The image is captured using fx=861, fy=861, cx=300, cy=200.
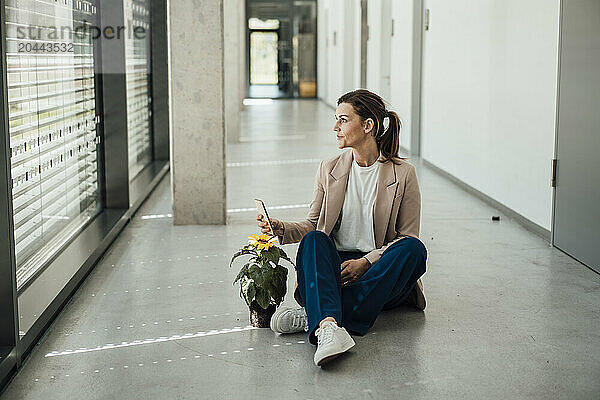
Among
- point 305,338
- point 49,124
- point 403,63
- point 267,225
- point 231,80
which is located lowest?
point 305,338

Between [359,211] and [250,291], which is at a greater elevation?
[359,211]

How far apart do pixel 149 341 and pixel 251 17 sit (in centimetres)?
2427

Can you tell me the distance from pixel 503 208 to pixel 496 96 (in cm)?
103

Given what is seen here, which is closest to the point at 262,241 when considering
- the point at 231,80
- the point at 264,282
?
the point at 264,282

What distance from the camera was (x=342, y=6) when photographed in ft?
68.2

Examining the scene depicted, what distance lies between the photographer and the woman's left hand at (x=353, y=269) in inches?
158

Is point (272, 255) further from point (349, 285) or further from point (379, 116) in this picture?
point (379, 116)

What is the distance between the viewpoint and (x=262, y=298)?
403 cm

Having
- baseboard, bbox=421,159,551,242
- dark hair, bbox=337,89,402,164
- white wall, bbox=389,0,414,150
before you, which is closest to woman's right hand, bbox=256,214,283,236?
dark hair, bbox=337,89,402,164

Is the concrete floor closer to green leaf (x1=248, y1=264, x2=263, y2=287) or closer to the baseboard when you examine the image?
the baseboard

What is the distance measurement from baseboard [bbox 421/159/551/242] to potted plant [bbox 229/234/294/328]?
278 cm

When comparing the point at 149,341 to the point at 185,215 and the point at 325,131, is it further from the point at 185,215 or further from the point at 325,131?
the point at 325,131

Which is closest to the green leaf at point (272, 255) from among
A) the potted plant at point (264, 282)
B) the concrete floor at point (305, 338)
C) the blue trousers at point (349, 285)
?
the potted plant at point (264, 282)

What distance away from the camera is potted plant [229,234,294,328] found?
402 cm
